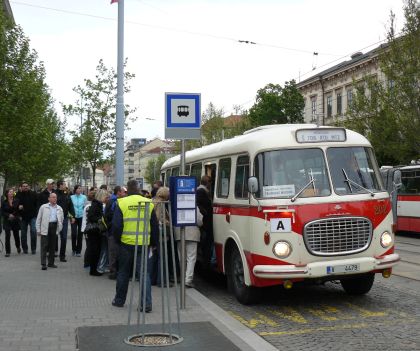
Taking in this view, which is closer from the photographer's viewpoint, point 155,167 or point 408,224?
point 408,224

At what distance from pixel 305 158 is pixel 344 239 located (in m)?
1.26

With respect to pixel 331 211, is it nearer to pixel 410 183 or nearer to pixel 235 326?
pixel 235 326

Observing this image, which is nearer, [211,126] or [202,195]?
[202,195]

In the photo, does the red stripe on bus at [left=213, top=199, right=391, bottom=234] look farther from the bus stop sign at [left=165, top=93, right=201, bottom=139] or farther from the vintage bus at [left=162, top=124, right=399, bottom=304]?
the bus stop sign at [left=165, top=93, right=201, bottom=139]

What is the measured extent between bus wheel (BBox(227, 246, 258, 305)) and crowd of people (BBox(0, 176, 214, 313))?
0.87 m

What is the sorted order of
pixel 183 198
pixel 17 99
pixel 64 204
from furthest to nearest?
pixel 17 99 < pixel 64 204 < pixel 183 198

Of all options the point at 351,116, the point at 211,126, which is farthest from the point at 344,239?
the point at 211,126

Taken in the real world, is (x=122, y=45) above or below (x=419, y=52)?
below

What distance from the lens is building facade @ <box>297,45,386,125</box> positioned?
160 feet

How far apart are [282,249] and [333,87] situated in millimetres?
48700

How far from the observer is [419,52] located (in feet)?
90.5

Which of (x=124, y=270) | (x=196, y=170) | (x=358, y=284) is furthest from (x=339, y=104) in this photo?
(x=124, y=270)

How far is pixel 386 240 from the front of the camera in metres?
8.44

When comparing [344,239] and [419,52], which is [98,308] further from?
[419,52]
